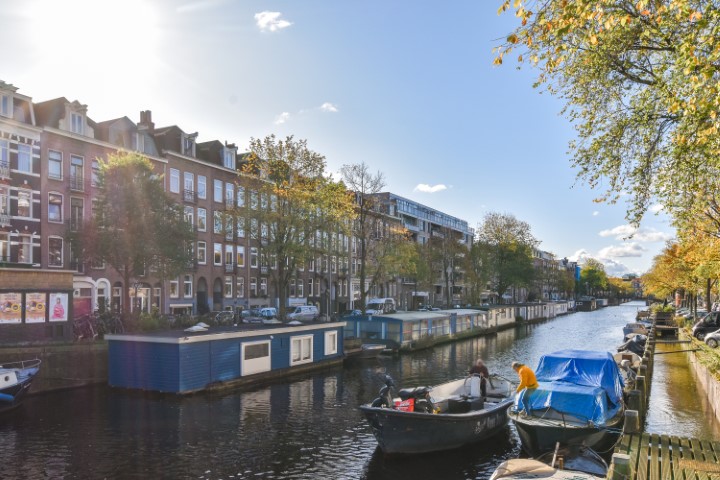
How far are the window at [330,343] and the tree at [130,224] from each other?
11281mm

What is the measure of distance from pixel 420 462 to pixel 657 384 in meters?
21.0

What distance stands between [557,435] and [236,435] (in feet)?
37.0

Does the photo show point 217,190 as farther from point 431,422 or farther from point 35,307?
point 431,422

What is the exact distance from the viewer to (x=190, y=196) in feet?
193

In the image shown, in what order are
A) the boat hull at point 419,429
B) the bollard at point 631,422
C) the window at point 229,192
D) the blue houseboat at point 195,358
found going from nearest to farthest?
the bollard at point 631,422 < the boat hull at point 419,429 < the blue houseboat at point 195,358 < the window at point 229,192

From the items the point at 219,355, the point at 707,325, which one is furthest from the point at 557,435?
the point at 707,325

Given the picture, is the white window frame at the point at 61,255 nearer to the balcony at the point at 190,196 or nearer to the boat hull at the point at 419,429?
the balcony at the point at 190,196

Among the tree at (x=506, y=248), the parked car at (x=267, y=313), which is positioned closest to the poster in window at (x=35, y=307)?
the parked car at (x=267, y=313)

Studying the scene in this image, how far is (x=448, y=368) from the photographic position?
40250 millimetres

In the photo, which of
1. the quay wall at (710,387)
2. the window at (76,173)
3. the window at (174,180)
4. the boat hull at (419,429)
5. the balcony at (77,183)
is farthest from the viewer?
the window at (174,180)

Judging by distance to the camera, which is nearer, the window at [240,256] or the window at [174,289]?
the window at [174,289]

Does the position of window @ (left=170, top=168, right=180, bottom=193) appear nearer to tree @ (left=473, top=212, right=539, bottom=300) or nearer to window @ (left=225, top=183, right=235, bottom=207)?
window @ (left=225, top=183, right=235, bottom=207)

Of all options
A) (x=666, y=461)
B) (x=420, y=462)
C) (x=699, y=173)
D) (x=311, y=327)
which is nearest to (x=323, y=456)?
(x=420, y=462)

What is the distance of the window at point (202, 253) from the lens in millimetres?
59750
